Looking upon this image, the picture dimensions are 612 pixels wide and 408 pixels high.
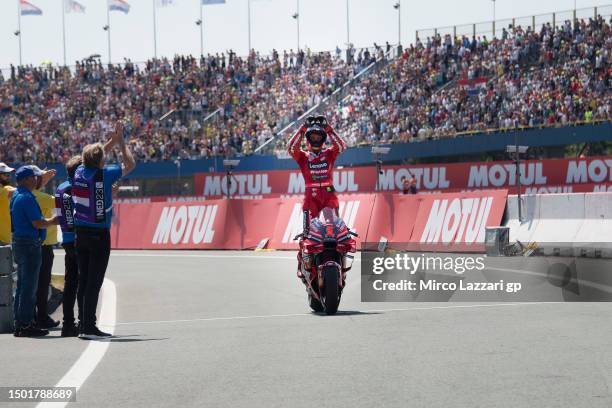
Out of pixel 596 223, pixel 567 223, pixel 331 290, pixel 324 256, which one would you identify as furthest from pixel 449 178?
A: pixel 331 290

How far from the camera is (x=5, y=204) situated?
12.0 meters

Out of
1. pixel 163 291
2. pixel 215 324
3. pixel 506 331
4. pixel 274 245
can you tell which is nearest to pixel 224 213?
pixel 274 245

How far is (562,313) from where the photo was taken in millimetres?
11391

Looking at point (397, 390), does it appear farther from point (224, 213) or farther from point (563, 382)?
point (224, 213)

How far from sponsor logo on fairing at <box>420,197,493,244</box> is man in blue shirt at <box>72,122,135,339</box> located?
17.0 m

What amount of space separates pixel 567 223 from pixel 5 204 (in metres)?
15.3

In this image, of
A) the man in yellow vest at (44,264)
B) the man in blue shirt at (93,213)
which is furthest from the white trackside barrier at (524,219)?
the man in blue shirt at (93,213)

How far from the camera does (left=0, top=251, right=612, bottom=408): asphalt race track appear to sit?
6770 millimetres

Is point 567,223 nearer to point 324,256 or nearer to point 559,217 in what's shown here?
point 559,217

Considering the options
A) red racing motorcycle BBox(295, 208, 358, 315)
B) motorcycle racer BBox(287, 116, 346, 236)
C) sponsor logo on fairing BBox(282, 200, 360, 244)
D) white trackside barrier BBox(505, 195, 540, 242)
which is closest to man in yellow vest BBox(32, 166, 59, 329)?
red racing motorcycle BBox(295, 208, 358, 315)

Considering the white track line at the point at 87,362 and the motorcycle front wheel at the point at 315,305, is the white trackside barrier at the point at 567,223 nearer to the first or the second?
the motorcycle front wheel at the point at 315,305

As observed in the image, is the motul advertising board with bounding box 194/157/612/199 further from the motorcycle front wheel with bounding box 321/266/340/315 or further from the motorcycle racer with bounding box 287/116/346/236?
the motorcycle front wheel with bounding box 321/266/340/315

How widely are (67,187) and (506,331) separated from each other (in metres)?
4.50

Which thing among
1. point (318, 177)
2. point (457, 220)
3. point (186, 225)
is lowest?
point (186, 225)
